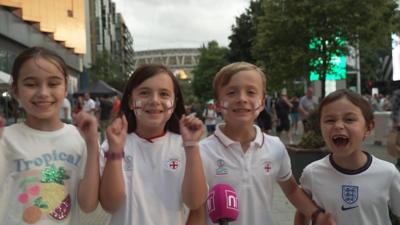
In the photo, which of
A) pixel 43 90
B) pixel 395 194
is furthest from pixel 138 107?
pixel 395 194

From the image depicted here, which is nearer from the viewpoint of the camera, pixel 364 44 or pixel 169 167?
pixel 169 167

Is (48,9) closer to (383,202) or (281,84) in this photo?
(281,84)

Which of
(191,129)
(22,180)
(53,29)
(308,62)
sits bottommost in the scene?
(22,180)

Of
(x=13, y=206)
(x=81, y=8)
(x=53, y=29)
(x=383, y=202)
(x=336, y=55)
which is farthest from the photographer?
(x=81, y=8)

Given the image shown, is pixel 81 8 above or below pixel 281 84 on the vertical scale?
above

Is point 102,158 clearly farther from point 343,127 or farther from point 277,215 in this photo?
point 277,215

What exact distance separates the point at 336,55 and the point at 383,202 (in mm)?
16157

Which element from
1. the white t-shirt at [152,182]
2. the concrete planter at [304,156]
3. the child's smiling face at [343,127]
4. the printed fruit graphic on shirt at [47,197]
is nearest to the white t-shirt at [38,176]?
the printed fruit graphic on shirt at [47,197]

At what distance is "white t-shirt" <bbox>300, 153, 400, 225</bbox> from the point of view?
2.52 meters

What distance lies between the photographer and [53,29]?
24406 mm

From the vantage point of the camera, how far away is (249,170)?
276cm

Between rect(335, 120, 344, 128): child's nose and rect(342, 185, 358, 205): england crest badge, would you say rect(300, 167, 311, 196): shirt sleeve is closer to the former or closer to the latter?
rect(342, 185, 358, 205): england crest badge

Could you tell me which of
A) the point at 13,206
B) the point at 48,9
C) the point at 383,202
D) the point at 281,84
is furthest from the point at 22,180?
the point at 48,9

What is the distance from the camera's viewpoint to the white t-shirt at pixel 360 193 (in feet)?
8.26
